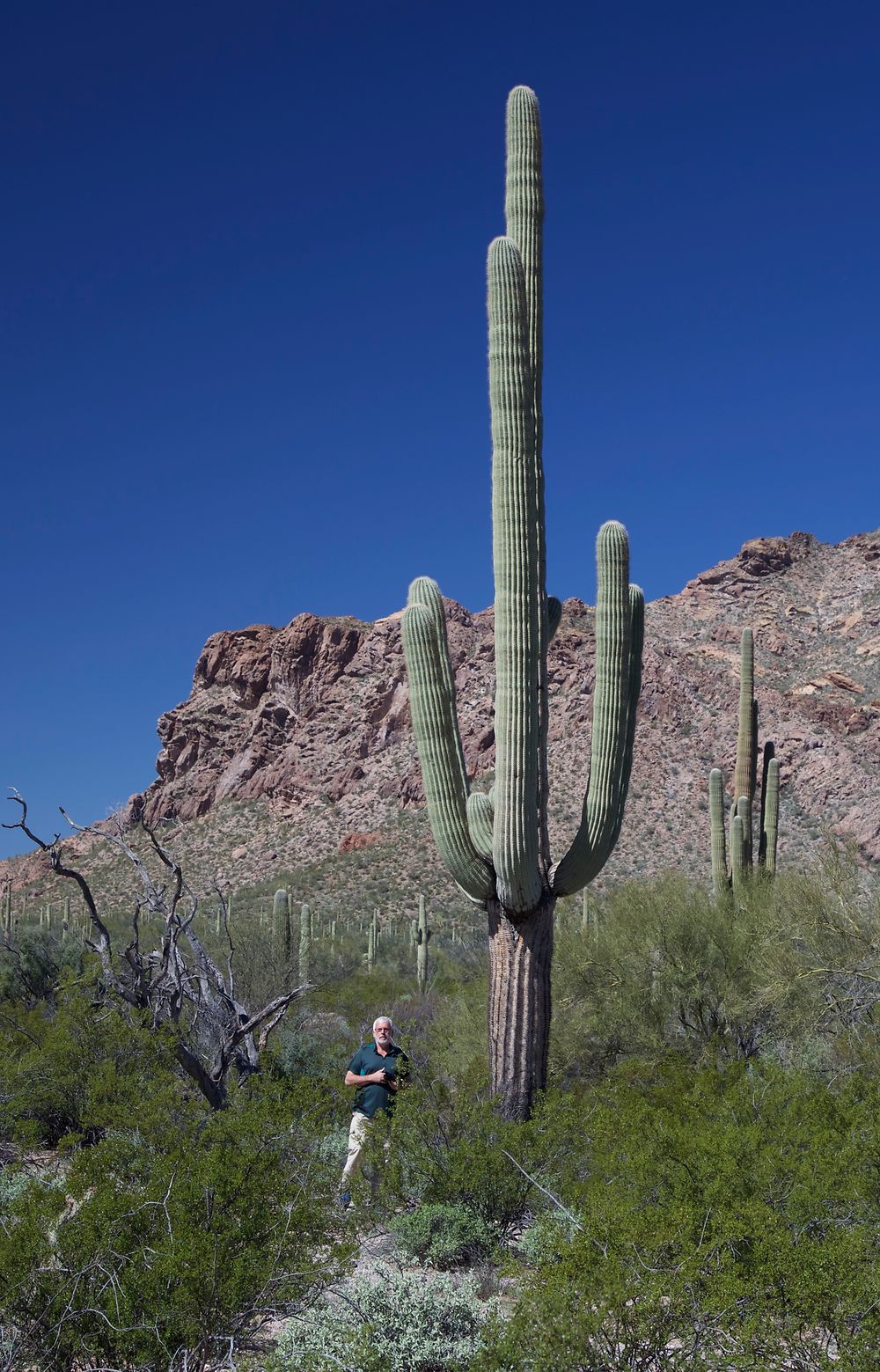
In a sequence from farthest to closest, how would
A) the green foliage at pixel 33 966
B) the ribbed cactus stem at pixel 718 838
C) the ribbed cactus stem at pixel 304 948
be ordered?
1. the ribbed cactus stem at pixel 304 948
2. the green foliage at pixel 33 966
3. the ribbed cactus stem at pixel 718 838

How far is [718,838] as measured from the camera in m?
16.9

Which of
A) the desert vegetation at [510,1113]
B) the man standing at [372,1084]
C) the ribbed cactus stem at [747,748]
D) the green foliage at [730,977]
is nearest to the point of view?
the desert vegetation at [510,1113]

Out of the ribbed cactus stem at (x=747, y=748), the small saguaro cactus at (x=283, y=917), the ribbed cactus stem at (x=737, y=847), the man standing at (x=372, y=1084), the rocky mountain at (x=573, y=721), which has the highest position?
the rocky mountain at (x=573, y=721)

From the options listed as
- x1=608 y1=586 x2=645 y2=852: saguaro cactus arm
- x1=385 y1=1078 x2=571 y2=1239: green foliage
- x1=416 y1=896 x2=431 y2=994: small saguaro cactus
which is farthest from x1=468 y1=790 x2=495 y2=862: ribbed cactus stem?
x1=416 y1=896 x2=431 y2=994: small saguaro cactus

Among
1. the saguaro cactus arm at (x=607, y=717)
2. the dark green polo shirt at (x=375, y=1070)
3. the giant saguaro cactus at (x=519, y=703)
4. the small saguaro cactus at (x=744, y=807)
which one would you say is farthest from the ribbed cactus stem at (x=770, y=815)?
the dark green polo shirt at (x=375, y=1070)

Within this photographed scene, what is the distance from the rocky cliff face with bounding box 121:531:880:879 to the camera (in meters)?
45.6

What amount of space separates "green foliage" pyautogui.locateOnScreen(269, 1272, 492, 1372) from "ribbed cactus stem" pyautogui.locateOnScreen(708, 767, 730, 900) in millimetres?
11606

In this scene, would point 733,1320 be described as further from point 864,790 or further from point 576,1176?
point 864,790

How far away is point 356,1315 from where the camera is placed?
4.48m

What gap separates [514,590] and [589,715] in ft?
149

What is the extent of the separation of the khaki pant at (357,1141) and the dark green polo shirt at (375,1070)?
86mm

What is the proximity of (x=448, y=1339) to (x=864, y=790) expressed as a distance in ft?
139

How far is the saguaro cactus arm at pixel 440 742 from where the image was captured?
8.30m

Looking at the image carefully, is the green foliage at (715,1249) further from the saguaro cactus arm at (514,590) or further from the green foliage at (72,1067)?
the green foliage at (72,1067)
